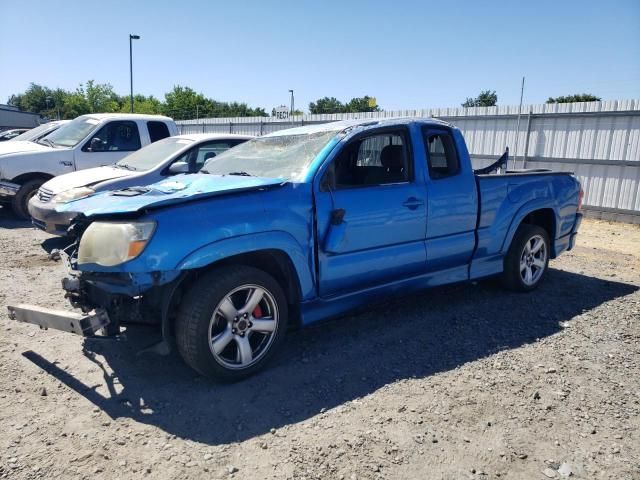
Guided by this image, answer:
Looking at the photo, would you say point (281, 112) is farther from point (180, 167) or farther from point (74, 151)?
point (180, 167)

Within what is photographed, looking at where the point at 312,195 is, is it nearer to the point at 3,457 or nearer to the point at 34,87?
the point at 3,457

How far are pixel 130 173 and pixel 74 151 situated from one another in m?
2.91

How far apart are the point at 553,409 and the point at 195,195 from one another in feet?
9.21

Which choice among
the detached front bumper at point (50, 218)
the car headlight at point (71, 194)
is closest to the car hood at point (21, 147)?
the detached front bumper at point (50, 218)

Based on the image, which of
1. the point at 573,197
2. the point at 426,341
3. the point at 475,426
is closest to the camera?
the point at 475,426

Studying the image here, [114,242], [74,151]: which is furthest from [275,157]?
[74,151]

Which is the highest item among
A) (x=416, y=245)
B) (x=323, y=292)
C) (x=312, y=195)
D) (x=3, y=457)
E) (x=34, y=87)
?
(x=34, y=87)

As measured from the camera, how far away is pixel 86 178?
284 inches

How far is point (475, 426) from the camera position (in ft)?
9.74

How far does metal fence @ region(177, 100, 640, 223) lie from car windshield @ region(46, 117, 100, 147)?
8.89m

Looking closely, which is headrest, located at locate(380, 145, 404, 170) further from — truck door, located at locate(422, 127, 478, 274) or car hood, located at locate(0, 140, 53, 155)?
car hood, located at locate(0, 140, 53, 155)

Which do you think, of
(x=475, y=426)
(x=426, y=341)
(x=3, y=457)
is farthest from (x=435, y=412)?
(x=3, y=457)

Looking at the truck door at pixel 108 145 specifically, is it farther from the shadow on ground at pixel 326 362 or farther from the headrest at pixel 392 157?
the headrest at pixel 392 157

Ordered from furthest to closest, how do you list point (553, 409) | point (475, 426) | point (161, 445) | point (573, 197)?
point (573, 197), point (553, 409), point (475, 426), point (161, 445)
